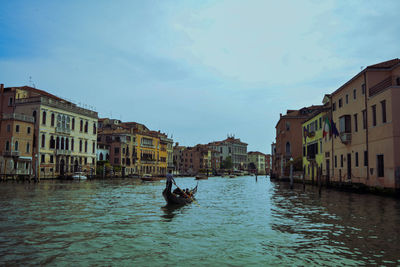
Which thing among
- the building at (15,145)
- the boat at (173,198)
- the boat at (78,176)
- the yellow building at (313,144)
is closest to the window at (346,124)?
the yellow building at (313,144)

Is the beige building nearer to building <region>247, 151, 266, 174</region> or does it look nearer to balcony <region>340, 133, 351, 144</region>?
balcony <region>340, 133, 351, 144</region>

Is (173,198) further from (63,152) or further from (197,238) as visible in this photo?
(63,152)

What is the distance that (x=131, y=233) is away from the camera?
10281 millimetres

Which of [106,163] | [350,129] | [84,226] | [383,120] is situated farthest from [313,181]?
[106,163]

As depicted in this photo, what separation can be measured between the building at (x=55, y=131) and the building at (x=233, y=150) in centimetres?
8826

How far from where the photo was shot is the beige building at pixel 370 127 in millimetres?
21062

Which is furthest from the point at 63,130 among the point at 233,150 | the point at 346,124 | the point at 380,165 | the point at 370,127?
the point at 233,150

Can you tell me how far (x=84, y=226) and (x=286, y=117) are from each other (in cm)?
5131

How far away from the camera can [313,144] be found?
133 ft

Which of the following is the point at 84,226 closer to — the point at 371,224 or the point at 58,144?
the point at 371,224

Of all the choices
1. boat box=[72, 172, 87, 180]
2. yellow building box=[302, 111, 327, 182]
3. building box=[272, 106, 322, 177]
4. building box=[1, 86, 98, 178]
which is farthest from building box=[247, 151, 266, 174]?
yellow building box=[302, 111, 327, 182]

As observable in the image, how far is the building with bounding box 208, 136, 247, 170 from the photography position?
481 ft

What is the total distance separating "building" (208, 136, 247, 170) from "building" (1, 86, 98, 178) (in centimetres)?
8826

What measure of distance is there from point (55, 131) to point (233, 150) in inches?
4116
